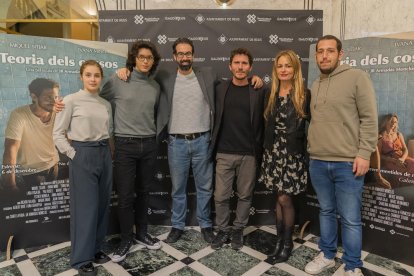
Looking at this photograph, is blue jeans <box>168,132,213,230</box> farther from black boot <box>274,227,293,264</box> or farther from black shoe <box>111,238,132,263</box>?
black boot <box>274,227,293,264</box>

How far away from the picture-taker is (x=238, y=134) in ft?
8.22

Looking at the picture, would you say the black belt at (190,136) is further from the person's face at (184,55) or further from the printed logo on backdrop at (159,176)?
the printed logo on backdrop at (159,176)

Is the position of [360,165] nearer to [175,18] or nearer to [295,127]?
[295,127]

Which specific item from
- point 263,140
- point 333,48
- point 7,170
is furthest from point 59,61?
point 333,48

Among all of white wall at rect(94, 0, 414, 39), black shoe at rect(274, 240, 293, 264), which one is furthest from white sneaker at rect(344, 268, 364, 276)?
white wall at rect(94, 0, 414, 39)

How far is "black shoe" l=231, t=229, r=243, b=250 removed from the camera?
103 inches

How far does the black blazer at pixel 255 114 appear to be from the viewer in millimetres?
2447

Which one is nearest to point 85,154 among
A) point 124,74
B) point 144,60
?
point 124,74

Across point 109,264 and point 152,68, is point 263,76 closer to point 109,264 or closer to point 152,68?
point 152,68

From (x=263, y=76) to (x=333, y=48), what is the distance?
112cm

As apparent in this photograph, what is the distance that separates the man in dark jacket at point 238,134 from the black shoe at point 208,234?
0.27ft

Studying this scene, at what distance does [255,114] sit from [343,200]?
922 millimetres

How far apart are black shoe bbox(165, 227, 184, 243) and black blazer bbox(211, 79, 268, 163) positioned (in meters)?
0.92

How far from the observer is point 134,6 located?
319cm
